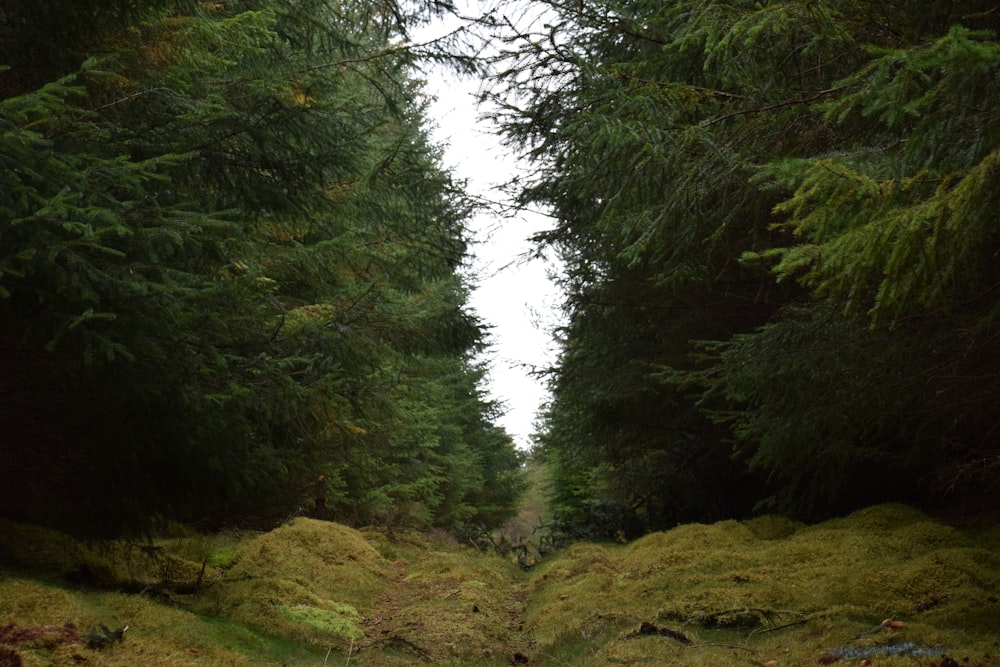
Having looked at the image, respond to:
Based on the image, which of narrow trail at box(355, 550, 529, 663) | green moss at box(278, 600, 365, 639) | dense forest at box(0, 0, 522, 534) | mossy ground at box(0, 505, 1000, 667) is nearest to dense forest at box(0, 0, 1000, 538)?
dense forest at box(0, 0, 522, 534)

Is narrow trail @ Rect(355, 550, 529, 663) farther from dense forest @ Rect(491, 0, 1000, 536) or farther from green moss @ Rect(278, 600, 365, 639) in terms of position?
dense forest @ Rect(491, 0, 1000, 536)

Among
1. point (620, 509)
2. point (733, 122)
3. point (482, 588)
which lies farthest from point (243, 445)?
point (620, 509)

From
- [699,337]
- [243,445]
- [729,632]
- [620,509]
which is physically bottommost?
[729,632]

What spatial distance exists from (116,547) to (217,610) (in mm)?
1298

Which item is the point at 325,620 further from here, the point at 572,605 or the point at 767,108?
the point at 767,108

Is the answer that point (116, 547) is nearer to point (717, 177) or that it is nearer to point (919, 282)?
point (717, 177)

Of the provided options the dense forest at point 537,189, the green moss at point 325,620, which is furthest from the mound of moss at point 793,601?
the green moss at point 325,620

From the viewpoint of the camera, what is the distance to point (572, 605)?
25.6 ft

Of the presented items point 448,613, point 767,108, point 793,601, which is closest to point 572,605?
point 448,613

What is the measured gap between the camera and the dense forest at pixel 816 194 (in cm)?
365

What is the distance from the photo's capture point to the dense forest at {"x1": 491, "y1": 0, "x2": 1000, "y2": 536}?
144 inches

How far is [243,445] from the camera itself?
590 cm

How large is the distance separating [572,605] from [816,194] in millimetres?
5267

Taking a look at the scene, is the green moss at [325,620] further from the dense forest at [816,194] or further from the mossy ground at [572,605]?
the dense forest at [816,194]
